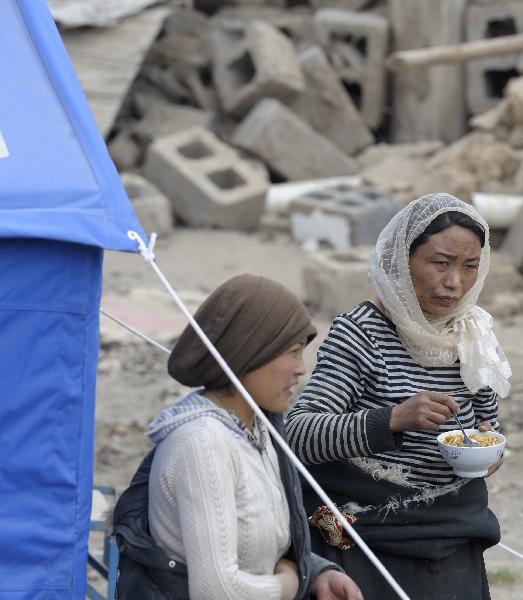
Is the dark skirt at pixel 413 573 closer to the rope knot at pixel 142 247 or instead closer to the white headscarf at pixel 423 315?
the white headscarf at pixel 423 315

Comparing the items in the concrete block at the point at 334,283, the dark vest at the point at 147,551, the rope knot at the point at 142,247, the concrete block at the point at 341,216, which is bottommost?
the concrete block at the point at 341,216

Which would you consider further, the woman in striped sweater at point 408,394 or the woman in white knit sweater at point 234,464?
the woman in striped sweater at point 408,394

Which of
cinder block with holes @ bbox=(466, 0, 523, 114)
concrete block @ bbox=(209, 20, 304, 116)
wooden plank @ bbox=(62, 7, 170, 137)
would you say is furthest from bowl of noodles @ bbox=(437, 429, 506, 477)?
cinder block with holes @ bbox=(466, 0, 523, 114)

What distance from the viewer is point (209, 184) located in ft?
38.3

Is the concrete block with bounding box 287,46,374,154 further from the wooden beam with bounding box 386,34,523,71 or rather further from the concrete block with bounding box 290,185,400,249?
the wooden beam with bounding box 386,34,523,71

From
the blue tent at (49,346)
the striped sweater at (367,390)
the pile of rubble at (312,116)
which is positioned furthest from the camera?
the pile of rubble at (312,116)

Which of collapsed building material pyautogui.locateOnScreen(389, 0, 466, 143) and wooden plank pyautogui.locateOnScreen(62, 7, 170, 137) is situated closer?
wooden plank pyautogui.locateOnScreen(62, 7, 170, 137)

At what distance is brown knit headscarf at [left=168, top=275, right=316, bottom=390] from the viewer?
8.31 feet

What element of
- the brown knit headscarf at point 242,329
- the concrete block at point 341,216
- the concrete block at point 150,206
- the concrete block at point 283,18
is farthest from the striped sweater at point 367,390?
the concrete block at point 283,18

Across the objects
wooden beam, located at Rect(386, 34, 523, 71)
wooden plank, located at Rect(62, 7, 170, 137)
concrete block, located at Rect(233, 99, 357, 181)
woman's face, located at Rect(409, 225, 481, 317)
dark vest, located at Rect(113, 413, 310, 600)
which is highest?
woman's face, located at Rect(409, 225, 481, 317)

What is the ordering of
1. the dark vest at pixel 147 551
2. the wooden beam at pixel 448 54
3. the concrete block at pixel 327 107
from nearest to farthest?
the dark vest at pixel 147 551 → the wooden beam at pixel 448 54 → the concrete block at pixel 327 107

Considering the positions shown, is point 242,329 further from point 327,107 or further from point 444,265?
point 327,107

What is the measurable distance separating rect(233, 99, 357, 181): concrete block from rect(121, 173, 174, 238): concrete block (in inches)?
69.3

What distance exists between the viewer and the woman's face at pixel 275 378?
2582 millimetres
